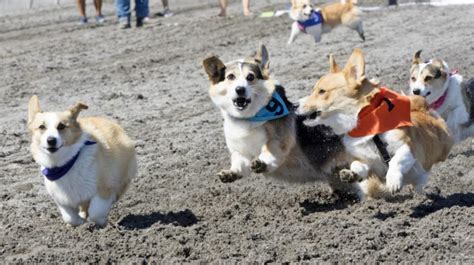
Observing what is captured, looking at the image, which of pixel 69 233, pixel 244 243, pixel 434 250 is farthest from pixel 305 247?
pixel 69 233

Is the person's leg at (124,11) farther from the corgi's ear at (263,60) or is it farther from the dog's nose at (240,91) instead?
the dog's nose at (240,91)

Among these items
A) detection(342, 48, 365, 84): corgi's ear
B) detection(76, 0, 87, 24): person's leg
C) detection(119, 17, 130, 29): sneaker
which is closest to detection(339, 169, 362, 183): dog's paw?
detection(342, 48, 365, 84): corgi's ear

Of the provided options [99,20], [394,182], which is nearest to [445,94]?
[394,182]

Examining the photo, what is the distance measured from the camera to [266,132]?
6797 millimetres

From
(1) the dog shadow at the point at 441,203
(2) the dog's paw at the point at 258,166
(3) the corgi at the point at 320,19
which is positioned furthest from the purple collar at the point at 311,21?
(2) the dog's paw at the point at 258,166

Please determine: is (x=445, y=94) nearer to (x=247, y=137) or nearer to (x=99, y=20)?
(x=247, y=137)

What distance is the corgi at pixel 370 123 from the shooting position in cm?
643

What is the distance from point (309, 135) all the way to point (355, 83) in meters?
0.63

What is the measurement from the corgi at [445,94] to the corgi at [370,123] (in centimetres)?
197

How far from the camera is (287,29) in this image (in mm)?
18406

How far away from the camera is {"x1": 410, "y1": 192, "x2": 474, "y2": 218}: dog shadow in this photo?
6.23 m

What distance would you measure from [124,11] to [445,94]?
1110cm

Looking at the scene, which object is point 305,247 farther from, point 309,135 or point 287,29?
point 287,29

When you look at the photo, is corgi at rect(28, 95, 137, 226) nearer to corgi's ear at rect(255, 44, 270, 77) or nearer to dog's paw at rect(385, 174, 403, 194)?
corgi's ear at rect(255, 44, 270, 77)
